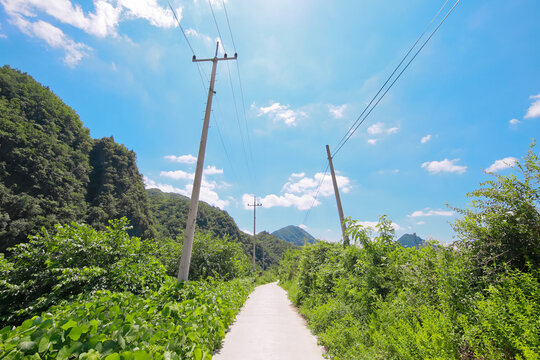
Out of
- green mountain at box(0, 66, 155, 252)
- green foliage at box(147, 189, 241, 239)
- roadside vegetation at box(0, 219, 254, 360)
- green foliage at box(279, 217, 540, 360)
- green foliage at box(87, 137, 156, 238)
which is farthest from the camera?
green foliage at box(147, 189, 241, 239)

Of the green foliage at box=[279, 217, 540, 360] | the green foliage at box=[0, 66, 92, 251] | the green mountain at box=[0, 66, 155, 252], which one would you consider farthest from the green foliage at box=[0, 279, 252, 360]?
the green foliage at box=[0, 66, 92, 251]

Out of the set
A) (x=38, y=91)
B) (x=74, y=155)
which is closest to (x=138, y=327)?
(x=74, y=155)

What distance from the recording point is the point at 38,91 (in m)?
49.8

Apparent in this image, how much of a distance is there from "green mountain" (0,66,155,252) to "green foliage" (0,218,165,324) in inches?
A: 1506

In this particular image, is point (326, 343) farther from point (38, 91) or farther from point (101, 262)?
point (38, 91)

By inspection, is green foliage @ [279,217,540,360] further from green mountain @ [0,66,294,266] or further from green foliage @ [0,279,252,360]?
green mountain @ [0,66,294,266]

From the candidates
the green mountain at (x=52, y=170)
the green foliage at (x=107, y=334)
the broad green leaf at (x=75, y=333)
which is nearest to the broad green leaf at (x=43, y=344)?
the green foliage at (x=107, y=334)

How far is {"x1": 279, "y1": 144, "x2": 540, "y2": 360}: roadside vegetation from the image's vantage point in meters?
2.34

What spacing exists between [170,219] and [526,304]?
7159 centimetres

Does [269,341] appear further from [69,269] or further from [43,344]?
[43,344]

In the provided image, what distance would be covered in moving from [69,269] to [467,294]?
660 cm

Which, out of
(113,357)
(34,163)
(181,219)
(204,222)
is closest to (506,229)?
(113,357)

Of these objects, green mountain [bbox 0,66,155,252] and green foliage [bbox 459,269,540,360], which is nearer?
green foliage [bbox 459,269,540,360]

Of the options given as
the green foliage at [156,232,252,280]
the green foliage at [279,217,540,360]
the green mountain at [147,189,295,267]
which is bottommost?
the green foliage at [279,217,540,360]
